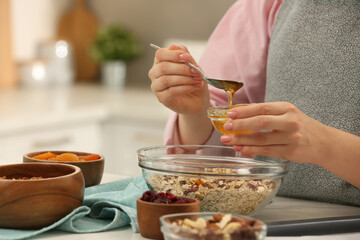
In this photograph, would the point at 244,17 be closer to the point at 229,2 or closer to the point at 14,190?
the point at 14,190

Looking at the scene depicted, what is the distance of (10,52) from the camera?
3.33m

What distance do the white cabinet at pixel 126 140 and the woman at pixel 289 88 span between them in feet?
3.94

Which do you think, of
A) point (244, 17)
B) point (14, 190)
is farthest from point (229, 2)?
point (14, 190)

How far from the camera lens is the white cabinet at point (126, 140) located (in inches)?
110

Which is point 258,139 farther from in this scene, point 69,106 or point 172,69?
point 69,106

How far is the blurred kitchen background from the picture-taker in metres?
2.79

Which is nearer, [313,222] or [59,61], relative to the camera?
[313,222]

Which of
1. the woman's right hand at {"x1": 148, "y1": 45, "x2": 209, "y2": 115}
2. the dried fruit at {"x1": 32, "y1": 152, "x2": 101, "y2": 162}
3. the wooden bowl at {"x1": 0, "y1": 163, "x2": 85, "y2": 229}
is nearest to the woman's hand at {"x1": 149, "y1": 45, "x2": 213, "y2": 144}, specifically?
the woman's right hand at {"x1": 148, "y1": 45, "x2": 209, "y2": 115}

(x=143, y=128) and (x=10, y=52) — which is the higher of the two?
(x=10, y=52)

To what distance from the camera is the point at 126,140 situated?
289cm

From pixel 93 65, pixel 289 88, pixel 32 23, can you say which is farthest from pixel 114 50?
pixel 289 88

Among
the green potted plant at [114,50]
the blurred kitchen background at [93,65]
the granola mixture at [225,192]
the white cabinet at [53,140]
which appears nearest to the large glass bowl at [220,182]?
the granola mixture at [225,192]

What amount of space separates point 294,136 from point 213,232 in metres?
0.32

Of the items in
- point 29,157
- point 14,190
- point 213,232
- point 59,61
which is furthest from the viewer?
point 59,61
